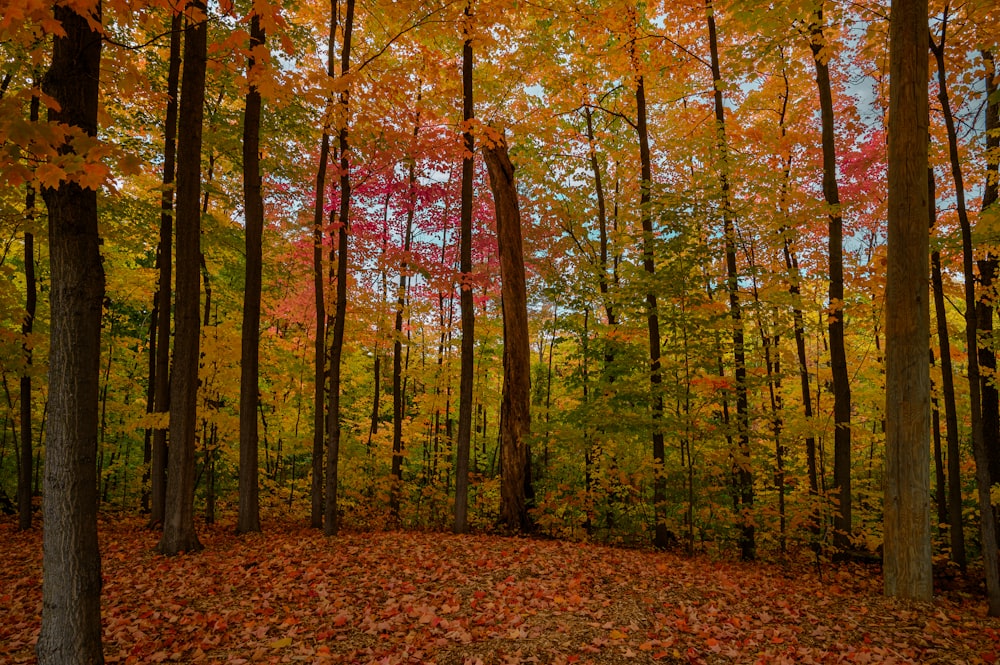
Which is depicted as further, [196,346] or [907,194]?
[196,346]

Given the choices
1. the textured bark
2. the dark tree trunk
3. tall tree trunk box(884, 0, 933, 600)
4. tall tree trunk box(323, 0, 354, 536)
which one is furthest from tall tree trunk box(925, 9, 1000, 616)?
the dark tree trunk

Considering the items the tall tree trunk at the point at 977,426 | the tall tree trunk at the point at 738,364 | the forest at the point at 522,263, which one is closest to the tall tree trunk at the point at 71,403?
the forest at the point at 522,263

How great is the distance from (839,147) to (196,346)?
14.8m

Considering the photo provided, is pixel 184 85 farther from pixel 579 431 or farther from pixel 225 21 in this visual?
pixel 579 431

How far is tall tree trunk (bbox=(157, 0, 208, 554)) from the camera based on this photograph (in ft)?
22.5

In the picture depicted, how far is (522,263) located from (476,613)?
7385 millimetres

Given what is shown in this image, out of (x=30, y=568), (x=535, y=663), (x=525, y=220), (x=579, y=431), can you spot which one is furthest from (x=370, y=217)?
(x=535, y=663)

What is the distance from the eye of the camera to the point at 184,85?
688 cm

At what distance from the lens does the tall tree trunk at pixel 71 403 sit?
10.4 feet

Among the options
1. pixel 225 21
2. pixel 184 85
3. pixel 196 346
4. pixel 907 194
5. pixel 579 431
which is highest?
pixel 225 21

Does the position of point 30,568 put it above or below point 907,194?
below

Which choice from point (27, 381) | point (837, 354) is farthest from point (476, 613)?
point (27, 381)

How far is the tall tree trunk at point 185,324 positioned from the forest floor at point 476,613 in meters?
0.53

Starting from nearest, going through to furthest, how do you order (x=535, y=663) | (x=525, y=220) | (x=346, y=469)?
(x=535, y=663), (x=346, y=469), (x=525, y=220)
